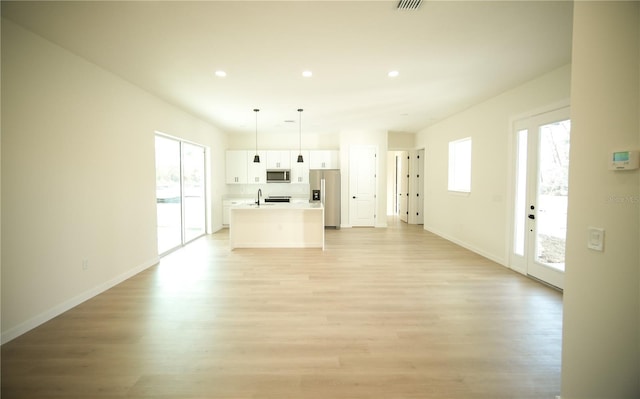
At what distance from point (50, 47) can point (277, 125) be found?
487cm

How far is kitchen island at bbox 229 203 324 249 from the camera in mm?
6043

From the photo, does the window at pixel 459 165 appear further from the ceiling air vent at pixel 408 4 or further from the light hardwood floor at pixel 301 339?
the ceiling air vent at pixel 408 4

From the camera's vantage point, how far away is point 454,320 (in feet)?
9.34

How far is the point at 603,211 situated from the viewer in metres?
Result: 1.53

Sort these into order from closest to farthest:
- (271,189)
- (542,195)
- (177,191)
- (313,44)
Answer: (313,44) → (542,195) → (177,191) → (271,189)

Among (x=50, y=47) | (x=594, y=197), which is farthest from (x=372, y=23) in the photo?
(x=50, y=47)

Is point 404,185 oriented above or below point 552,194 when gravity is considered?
above

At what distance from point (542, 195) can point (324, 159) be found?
5.56 metres

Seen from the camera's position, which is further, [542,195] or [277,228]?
[277,228]

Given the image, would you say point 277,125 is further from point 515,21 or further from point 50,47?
point 515,21

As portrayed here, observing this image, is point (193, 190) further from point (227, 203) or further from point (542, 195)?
point (542, 195)

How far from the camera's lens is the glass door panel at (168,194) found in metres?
5.20

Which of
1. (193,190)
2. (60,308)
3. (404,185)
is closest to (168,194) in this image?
(193,190)

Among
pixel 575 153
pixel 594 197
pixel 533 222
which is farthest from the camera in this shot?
pixel 533 222
